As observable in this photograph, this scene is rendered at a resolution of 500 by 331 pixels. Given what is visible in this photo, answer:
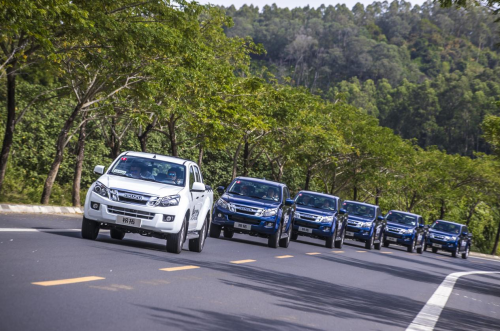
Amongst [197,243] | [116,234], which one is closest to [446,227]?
[197,243]

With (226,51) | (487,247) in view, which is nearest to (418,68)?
(487,247)

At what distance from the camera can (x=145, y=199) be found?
13109mm

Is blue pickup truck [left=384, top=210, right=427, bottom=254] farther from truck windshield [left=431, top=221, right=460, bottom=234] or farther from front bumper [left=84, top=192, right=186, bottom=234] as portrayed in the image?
front bumper [left=84, top=192, right=186, bottom=234]

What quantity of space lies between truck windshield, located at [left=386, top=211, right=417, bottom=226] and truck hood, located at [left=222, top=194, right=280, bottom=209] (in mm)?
16556

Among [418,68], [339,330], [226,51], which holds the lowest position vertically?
[339,330]

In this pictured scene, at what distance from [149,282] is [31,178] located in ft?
86.0

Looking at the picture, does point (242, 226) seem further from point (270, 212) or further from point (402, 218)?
point (402, 218)

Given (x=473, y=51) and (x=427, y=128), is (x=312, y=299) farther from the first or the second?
(x=473, y=51)

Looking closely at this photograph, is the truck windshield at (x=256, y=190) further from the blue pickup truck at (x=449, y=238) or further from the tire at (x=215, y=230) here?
the blue pickup truck at (x=449, y=238)

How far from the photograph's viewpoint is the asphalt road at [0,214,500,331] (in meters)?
7.11

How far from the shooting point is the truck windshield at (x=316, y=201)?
25391 millimetres

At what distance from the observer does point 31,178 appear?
113 feet

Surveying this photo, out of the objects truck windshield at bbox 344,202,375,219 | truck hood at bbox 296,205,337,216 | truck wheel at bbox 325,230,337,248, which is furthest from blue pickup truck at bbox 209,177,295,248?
truck windshield at bbox 344,202,375,219

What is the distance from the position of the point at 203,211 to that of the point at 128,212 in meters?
2.43
